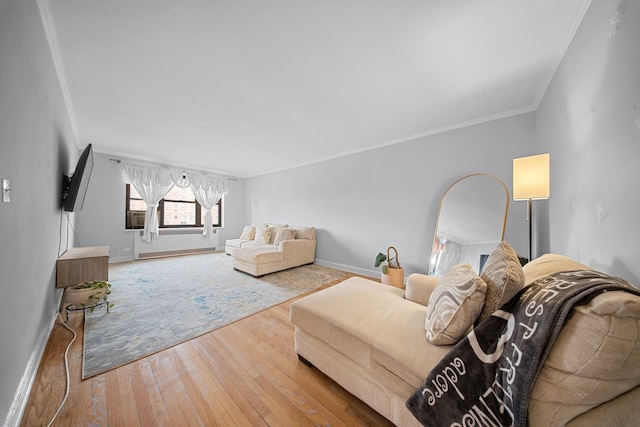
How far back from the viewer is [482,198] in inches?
106

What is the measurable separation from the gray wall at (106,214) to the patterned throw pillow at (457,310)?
594cm

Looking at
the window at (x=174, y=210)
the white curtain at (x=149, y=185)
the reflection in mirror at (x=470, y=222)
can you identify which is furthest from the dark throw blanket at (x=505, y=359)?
the window at (x=174, y=210)

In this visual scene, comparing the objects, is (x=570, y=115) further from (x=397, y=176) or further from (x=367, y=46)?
(x=397, y=176)

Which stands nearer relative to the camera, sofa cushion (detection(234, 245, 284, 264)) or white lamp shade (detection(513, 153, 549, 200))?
white lamp shade (detection(513, 153, 549, 200))

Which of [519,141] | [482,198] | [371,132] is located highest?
[371,132]

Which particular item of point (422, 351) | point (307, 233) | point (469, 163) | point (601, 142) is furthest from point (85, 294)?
point (469, 163)

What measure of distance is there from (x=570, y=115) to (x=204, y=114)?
11.8ft

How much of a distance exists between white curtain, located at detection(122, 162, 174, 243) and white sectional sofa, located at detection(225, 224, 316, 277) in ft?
5.61

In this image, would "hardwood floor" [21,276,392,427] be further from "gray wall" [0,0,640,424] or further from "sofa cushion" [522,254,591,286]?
"sofa cushion" [522,254,591,286]

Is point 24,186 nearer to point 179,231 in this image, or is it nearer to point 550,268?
point 550,268

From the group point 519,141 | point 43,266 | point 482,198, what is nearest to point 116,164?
point 43,266

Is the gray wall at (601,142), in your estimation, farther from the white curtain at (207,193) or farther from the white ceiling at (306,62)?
the white curtain at (207,193)

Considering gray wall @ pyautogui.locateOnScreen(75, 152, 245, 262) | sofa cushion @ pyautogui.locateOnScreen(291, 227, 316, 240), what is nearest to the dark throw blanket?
sofa cushion @ pyautogui.locateOnScreen(291, 227, 316, 240)

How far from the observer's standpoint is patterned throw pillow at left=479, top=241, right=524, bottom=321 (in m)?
0.87
